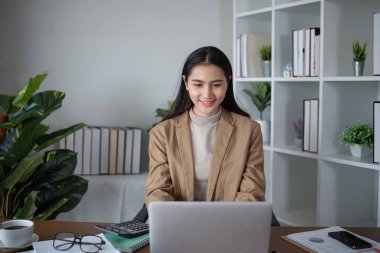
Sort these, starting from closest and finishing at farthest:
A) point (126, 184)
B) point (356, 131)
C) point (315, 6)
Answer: point (356, 131) < point (315, 6) < point (126, 184)

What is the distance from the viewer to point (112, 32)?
3.08m

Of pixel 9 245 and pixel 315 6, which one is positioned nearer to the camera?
pixel 9 245

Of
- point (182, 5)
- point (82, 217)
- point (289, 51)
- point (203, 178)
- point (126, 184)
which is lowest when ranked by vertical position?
point (82, 217)

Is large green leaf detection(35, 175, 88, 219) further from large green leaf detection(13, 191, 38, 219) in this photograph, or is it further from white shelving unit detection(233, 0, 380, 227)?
white shelving unit detection(233, 0, 380, 227)

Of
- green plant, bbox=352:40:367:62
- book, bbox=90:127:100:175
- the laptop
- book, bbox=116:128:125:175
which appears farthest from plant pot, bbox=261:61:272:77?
the laptop

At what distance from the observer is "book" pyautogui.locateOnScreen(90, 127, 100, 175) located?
292 centimetres

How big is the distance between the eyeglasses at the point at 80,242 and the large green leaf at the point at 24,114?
3.25 feet

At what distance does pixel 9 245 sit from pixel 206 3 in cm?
245

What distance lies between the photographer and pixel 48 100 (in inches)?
95.0

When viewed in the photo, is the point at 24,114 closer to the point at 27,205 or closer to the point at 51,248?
the point at 27,205

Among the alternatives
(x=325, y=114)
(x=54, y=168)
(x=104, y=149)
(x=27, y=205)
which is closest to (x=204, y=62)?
(x=325, y=114)

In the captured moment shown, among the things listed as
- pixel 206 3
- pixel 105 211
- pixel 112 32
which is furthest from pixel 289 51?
pixel 105 211

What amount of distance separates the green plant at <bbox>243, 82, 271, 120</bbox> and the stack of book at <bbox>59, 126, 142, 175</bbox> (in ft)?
2.63

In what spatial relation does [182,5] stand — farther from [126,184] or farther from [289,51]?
[126,184]
